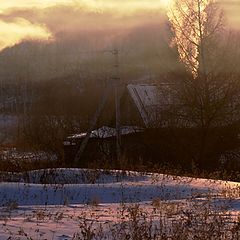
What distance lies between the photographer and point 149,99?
41.9m

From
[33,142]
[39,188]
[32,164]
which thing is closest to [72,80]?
[33,142]

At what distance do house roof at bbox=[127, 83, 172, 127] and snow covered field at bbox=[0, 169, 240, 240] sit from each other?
40.1 feet

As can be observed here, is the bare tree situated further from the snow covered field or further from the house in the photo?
the snow covered field

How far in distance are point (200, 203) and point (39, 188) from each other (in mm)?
5168

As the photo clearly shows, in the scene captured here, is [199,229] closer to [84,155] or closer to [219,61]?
[219,61]

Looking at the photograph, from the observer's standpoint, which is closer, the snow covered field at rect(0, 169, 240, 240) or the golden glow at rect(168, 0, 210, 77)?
the snow covered field at rect(0, 169, 240, 240)

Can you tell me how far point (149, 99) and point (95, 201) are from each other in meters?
30.6

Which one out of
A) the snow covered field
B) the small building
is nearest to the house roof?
the small building

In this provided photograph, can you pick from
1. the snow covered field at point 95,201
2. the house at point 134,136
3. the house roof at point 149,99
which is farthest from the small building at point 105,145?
the snow covered field at point 95,201

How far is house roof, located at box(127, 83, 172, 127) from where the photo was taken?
102 feet

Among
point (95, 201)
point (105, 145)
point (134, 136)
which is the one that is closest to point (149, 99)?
point (134, 136)

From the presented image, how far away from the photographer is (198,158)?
29.8 metres

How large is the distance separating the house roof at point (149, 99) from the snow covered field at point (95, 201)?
12227 mm

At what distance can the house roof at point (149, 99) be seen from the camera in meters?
31.2
